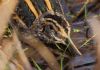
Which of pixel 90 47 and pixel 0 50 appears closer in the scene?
pixel 0 50

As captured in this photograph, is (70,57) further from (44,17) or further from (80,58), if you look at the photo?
(44,17)

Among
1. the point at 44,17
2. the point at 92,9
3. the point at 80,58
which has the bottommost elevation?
the point at 80,58

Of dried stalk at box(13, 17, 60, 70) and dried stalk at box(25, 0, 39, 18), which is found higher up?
dried stalk at box(25, 0, 39, 18)

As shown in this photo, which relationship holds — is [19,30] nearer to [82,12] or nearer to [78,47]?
[78,47]

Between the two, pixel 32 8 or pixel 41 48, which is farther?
pixel 32 8

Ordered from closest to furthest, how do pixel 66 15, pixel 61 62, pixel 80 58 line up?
1. pixel 61 62
2. pixel 80 58
3. pixel 66 15

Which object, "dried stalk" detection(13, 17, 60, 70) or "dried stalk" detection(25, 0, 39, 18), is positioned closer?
"dried stalk" detection(13, 17, 60, 70)

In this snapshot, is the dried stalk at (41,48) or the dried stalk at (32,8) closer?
the dried stalk at (41,48)

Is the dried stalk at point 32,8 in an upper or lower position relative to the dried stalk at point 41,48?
upper

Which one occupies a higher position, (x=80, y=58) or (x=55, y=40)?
(x=55, y=40)

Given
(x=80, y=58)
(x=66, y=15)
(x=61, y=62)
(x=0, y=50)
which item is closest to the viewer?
(x=0, y=50)

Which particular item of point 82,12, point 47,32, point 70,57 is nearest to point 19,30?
point 47,32
